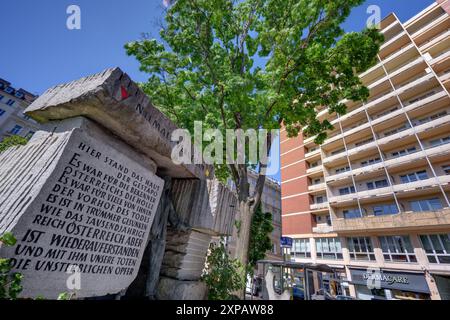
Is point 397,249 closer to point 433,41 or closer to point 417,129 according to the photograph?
point 417,129

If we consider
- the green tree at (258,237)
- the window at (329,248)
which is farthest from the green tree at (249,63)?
the window at (329,248)

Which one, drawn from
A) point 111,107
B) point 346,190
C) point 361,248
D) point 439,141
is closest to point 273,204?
point 346,190

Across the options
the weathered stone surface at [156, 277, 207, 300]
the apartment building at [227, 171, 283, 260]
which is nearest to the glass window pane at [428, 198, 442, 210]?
the apartment building at [227, 171, 283, 260]

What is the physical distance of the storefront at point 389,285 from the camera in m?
16.0

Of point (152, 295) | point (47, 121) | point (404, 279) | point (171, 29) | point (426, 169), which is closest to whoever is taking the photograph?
point (47, 121)

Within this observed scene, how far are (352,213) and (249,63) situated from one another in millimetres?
23307

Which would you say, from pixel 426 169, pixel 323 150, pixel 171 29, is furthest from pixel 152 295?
pixel 323 150

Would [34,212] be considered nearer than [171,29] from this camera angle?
Yes

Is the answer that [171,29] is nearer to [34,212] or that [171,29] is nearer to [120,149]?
[120,149]

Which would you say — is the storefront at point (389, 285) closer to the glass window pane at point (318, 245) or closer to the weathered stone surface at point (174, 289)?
the glass window pane at point (318, 245)

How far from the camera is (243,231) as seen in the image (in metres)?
5.85

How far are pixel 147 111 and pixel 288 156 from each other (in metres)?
33.1

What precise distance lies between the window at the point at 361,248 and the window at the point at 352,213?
8.41 ft

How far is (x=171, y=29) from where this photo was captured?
281 inches
